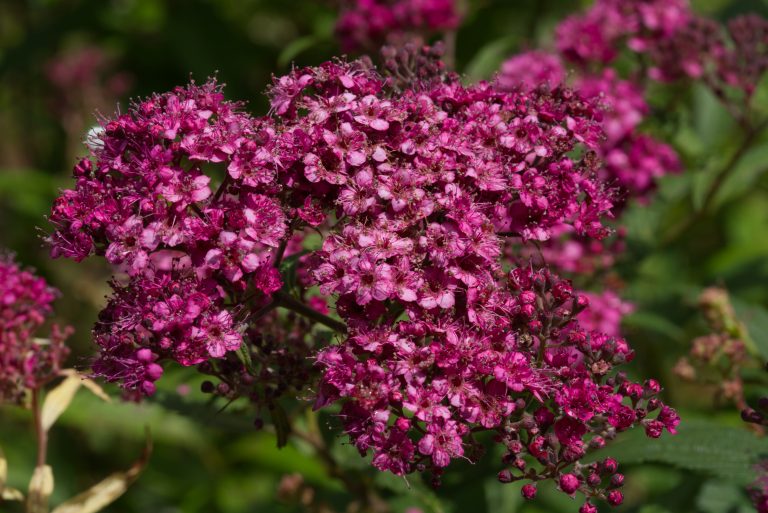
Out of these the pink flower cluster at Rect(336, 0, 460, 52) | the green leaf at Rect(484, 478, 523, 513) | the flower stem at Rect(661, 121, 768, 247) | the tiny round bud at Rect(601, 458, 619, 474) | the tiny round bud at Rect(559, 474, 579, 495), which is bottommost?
the tiny round bud at Rect(559, 474, 579, 495)

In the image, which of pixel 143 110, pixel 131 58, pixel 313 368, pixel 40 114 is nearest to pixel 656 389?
pixel 313 368

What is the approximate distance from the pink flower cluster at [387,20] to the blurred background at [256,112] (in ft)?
0.72

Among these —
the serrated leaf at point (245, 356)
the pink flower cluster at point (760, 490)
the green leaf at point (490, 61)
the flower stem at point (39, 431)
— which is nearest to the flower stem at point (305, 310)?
the serrated leaf at point (245, 356)

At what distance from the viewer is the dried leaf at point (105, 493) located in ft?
8.77

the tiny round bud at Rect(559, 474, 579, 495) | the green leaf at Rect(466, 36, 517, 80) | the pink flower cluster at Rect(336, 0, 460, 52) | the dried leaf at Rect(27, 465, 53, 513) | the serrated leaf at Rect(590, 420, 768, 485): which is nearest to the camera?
the tiny round bud at Rect(559, 474, 579, 495)

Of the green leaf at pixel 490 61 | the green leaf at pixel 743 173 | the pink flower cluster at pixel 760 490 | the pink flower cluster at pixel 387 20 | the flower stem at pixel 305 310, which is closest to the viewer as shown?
the pink flower cluster at pixel 760 490

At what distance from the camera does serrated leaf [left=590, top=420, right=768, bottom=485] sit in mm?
2490

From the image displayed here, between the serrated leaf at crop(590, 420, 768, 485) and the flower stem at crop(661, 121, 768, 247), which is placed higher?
the flower stem at crop(661, 121, 768, 247)

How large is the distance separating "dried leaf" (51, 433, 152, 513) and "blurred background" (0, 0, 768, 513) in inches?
9.6

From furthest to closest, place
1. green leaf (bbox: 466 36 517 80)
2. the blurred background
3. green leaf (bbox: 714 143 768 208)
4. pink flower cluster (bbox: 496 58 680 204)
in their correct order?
green leaf (bbox: 466 36 517 80) < green leaf (bbox: 714 143 768 208) < pink flower cluster (bbox: 496 58 680 204) < the blurred background

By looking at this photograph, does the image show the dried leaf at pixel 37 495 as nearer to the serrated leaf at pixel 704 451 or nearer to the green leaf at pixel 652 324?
the serrated leaf at pixel 704 451

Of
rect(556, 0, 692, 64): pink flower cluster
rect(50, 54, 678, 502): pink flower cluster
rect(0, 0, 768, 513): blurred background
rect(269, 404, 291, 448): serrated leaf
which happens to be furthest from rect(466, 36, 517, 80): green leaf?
rect(269, 404, 291, 448): serrated leaf

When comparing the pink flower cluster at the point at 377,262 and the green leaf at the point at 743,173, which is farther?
the green leaf at the point at 743,173

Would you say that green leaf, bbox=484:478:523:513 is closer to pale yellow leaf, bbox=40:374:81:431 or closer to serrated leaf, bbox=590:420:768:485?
serrated leaf, bbox=590:420:768:485
